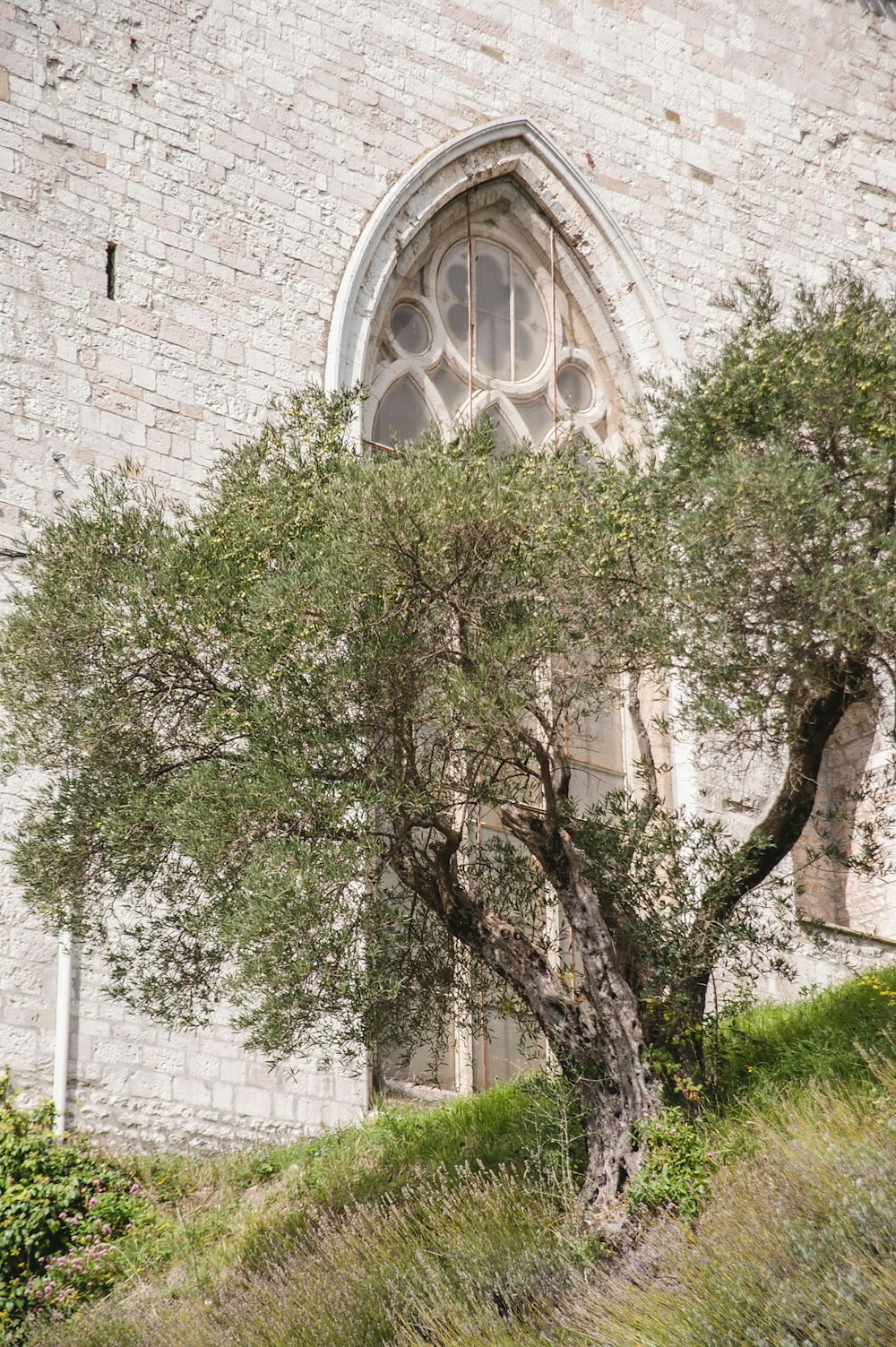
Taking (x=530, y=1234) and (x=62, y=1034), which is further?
(x=62, y=1034)

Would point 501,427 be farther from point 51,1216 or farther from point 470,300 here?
point 51,1216

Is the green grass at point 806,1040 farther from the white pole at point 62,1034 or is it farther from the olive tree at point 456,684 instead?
the white pole at point 62,1034

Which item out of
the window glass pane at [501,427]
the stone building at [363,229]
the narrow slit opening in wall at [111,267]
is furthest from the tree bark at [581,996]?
the window glass pane at [501,427]

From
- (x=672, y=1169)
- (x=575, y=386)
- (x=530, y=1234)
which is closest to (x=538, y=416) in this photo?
(x=575, y=386)

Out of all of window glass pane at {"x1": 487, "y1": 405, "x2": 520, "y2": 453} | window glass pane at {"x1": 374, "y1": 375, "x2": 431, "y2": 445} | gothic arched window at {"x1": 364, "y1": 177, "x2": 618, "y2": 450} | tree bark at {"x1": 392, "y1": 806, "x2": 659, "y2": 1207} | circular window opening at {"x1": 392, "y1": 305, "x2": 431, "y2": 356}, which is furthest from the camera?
window glass pane at {"x1": 487, "y1": 405, "x2": 520, "y2": 453}

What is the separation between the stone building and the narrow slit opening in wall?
28mm

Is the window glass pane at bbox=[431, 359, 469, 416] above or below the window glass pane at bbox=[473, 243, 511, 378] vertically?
below

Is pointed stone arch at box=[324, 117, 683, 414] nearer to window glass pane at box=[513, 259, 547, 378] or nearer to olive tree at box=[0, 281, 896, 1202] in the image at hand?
window glass pane at box=[513, 259, 547, 378]

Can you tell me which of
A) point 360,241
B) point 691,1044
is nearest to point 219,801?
point 691,1044

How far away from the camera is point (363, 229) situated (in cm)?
1045

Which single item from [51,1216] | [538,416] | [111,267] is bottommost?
[51,1216]

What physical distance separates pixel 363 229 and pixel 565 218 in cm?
181

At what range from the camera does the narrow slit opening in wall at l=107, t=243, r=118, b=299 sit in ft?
30.7

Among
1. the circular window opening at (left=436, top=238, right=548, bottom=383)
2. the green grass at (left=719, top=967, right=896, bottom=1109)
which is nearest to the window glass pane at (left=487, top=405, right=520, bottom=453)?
the circular window opening at (left=436, top=238, right=548, bottom=383)
